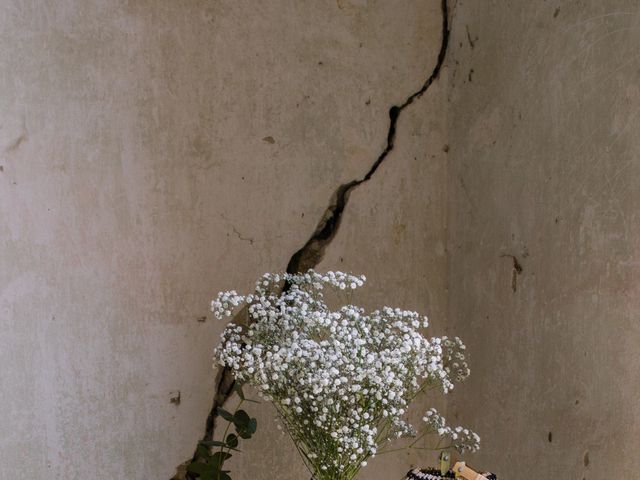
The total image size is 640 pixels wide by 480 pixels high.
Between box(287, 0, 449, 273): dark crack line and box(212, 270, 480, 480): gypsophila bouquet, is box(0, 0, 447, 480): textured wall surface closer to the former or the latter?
box(287, 0, 449, 273): dark crack line

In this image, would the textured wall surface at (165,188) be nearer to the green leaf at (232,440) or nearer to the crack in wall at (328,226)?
the crack in wall at (328,226)

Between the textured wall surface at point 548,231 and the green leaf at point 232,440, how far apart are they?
0.59m

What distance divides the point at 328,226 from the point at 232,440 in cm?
53

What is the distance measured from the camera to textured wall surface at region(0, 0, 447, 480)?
5.19 feet

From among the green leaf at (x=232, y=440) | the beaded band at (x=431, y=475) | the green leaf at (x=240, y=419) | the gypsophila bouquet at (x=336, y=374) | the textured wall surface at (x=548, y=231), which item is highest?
the textured wall surface at (x=548, y=231)

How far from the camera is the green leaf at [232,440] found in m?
1.64

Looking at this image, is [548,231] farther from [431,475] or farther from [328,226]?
[431,475]

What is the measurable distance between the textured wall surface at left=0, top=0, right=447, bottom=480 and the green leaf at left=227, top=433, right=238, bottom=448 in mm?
119

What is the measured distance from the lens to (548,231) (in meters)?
1.70

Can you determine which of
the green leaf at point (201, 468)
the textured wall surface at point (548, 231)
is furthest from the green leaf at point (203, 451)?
the textured wall surface at point (548, 231)

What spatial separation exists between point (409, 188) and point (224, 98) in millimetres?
505

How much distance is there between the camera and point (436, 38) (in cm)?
201

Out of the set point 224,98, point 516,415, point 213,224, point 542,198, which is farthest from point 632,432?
point 224,98

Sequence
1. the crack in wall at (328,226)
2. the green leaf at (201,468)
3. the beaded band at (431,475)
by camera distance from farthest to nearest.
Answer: the crack in wall at (328,226)
the green leaf at (201,468)
the beaded band at (431,475)
